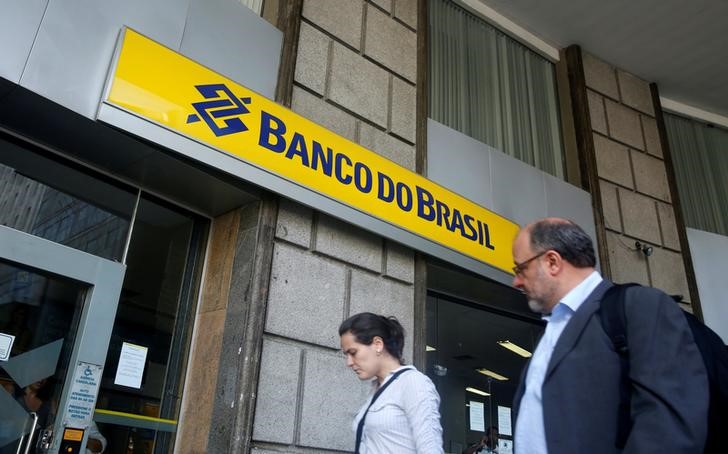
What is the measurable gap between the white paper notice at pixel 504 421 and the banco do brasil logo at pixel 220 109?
3.86m

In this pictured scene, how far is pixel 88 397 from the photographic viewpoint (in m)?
3.58

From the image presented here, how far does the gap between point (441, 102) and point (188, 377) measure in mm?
3974

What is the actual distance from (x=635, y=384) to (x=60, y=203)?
11.8 feet

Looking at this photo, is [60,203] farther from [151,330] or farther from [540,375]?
[540,375]

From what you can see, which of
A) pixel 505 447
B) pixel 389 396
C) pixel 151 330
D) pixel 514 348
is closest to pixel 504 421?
pixel 505 447

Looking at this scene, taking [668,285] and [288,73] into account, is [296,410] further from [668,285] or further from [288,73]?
[668,285]

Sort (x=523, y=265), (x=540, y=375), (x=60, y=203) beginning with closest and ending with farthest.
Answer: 1. (x=540, y=375)
2. (x=523, y=265)
3. (x=60, y=203)

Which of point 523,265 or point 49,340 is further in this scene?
point 49,340

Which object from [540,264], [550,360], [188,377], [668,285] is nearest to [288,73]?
[188,377]

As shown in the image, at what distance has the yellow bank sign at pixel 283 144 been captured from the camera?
12.1 feet

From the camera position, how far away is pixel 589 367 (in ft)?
5.95

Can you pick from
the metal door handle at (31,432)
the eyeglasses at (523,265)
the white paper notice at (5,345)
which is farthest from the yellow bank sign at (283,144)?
the eyeglasses at (523,265)

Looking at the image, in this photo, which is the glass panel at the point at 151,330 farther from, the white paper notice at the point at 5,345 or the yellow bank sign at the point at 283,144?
the yellow bank sign at the point at 283,144

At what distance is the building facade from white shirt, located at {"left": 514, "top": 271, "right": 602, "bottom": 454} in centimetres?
221
